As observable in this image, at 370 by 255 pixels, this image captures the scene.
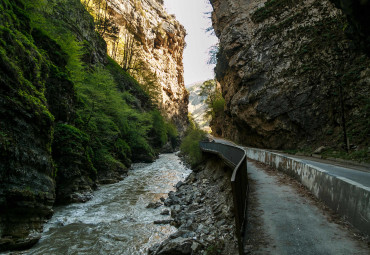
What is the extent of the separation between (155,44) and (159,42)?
6.46 feet

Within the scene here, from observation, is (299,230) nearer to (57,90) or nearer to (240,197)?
(240,197)

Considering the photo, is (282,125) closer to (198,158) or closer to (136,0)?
(198,158)

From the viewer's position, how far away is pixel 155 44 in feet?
235

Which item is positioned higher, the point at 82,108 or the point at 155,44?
the point at 155,44

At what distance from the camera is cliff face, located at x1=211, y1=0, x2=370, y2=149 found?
19.6 m

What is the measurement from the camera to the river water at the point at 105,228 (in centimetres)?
722

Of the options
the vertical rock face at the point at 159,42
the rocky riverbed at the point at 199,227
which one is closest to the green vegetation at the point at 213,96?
the vertical rock face at the point at 159,42

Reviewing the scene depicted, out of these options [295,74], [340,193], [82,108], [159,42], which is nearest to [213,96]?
[159,42]

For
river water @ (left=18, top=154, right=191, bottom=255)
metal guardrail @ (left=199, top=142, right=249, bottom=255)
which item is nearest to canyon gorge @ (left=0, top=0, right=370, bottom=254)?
river water @ (left=18, top=154, right=191, bottom=255)

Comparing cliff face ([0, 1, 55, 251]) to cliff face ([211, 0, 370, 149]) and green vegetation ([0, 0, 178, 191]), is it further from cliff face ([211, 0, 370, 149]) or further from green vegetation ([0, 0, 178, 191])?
cliff face ([211, 0, 370, 149])

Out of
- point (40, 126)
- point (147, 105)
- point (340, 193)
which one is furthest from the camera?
point (147, 105)

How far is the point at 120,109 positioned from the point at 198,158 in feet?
35.7

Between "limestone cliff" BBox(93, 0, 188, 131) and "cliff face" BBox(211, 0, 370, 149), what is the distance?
28.9 m

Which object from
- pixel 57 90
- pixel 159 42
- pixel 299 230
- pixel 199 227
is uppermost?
pixel 159 42
